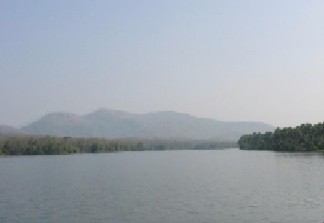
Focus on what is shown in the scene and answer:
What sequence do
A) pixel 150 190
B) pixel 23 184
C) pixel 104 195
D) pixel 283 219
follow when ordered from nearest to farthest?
1. pixel 283 219
2. pixel 104 195
3. pixel 150 190
4. pixel 23 184

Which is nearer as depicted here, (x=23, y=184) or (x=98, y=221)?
(x=98, y=221)

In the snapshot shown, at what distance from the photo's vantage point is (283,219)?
4550 cm

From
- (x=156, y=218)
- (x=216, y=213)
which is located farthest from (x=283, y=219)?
(x=156, y=218)

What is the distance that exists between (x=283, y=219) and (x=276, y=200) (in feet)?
40.9

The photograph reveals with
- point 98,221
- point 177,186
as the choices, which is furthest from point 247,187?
point 98,221

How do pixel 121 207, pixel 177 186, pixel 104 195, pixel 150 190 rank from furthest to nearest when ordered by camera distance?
pixel 177 186 → pixel 150 190 → pixel 104 195 → pixel 121 207

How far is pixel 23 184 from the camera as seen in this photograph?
290 ft

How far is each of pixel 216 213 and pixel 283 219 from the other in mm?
7236

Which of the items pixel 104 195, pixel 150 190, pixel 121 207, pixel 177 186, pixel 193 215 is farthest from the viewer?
pixel 177 186

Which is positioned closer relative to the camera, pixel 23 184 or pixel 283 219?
pixel 283 219

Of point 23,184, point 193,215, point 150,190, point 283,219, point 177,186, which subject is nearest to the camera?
point 283,219

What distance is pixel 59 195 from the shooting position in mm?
68875

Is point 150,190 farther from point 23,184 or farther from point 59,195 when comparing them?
point 23,184

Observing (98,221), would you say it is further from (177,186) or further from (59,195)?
(177,186)
